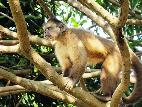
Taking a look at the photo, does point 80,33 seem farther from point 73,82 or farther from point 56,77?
point 56,77

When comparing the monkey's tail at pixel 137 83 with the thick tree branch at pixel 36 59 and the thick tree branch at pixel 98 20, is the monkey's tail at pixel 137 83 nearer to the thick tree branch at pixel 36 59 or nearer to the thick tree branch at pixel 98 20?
the thick tree branch at pixel 36 59

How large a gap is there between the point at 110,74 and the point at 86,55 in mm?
400

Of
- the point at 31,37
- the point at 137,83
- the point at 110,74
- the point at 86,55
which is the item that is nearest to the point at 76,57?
the point at 86,55

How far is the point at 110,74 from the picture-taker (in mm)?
5367

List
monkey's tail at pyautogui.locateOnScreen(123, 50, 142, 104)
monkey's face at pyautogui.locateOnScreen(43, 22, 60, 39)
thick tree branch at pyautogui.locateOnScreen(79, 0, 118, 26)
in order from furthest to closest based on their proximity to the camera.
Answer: monkey's face at pyautogui.locateOnScreen(43, 22, 60, 39) < monkey's tail at pyautogui.locateOnScreen(123, 50, 142, 104) < thick tree branch at pyautogui.locateOnScreen(79, 0, 118, 26)

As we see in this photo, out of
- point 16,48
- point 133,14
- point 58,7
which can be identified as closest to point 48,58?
point 58,7

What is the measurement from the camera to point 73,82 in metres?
4.89

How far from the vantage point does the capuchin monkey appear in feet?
17.5

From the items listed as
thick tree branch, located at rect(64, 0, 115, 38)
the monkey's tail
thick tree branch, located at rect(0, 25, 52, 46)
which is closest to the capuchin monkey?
the monkey's tail

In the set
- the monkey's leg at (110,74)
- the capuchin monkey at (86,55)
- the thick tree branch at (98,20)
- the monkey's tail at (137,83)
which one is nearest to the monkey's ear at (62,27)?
the capuchin monkey at (86,55)

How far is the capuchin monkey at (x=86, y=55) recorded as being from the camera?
5.34 metres

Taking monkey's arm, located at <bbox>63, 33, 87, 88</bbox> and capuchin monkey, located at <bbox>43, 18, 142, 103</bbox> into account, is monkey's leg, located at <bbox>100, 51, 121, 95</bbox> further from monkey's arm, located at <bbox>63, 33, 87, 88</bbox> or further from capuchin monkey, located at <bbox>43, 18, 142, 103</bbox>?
monkey's arm, located at <bbox>63, 33, 87, 88</bbox>

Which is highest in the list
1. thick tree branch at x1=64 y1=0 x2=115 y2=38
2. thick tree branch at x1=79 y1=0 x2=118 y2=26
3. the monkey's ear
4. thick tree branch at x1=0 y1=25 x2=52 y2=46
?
thick tree branch at x1=79 y1=0 x2=118 y2=26

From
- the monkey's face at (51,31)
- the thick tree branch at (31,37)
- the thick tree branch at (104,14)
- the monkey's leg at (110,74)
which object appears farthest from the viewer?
the monkey's face at (51,31)
